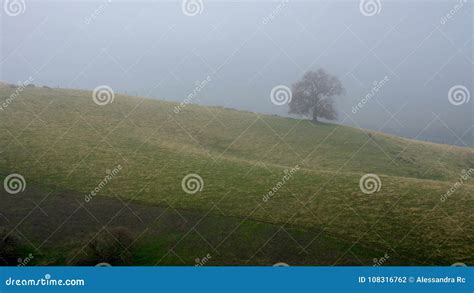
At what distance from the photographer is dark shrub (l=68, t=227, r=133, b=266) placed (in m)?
22.2

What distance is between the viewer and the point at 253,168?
4100 centimetres

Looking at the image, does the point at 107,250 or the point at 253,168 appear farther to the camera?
the point at 253,168

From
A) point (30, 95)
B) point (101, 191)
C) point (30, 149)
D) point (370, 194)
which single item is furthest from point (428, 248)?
point (30, 95)

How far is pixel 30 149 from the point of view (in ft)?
131

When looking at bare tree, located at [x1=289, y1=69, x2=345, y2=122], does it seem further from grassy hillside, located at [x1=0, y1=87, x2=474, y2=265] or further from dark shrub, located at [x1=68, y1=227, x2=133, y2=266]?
dark shrub, located at [x1=68, y1=227, x2=133, y2=266]

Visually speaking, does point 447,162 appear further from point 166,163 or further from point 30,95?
point 30,95

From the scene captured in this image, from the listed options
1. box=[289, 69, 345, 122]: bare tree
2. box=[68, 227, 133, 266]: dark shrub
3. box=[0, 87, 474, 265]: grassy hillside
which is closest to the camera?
box=[68, 227, 133, 266]: dark shrub

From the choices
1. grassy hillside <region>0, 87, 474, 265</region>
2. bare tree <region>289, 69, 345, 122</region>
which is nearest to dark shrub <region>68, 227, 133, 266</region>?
grassy hillside <region>0, 87, 474, 265</region>

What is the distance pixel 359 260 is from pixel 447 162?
42.9 meters

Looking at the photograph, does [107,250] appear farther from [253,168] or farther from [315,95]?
[315,95]

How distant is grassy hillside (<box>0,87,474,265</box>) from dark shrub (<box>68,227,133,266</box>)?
1436 mm

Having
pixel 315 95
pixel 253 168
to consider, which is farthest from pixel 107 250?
pixel 315 95

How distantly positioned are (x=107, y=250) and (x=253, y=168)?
21.2 meters

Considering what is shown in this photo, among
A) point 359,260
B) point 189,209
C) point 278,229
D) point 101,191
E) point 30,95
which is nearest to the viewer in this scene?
point 359,260
